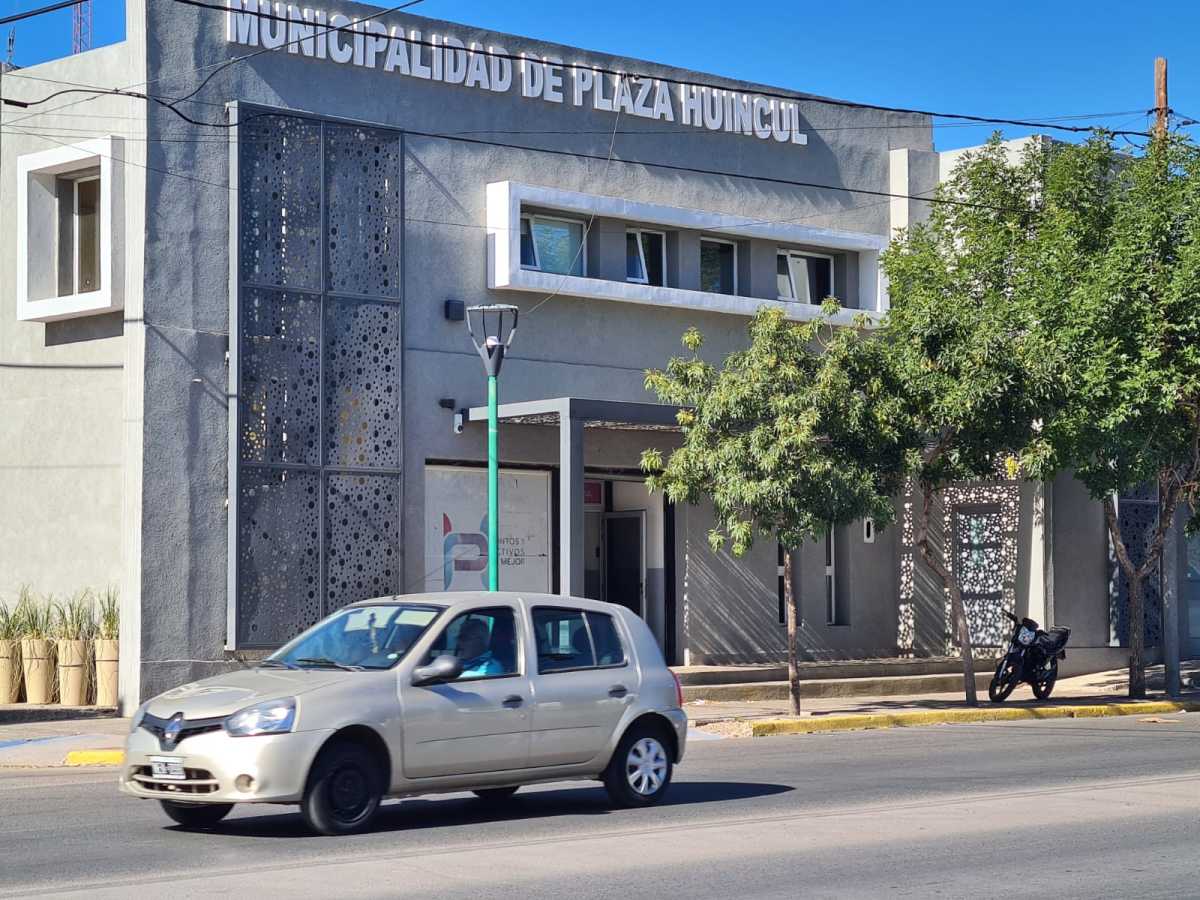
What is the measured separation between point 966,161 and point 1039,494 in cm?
565

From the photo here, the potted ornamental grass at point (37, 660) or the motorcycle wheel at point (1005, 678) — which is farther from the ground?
the potted ornamental grass at point (37, 660)

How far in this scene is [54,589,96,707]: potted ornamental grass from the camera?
2056cm

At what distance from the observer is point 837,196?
27.5 metres

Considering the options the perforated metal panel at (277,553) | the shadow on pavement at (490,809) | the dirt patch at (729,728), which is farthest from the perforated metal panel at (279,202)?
the shadow on pavement at (490,809)

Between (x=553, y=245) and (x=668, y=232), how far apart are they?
7.30 feet

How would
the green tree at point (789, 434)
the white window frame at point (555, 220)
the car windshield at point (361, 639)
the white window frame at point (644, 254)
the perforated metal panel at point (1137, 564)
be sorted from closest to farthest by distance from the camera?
the car windshield at point (361, 639)
the green tree at point (789, 434)
the white window frame at point (555, 220)
the white window frame at point (644, 254)
the perforated metal panel at point (1137, 564)

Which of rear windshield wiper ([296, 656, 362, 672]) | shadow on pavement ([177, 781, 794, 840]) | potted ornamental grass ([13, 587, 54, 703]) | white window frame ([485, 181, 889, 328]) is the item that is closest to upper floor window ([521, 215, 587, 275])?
white window frame ([485, 181, 889, 328])

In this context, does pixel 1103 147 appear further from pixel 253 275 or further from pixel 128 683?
pixel 128 683

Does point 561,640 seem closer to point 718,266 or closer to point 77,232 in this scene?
point 77,232

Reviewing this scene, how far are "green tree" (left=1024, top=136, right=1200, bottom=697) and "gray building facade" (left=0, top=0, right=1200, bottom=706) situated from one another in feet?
15.3

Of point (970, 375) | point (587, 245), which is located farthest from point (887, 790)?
point (587, 245)

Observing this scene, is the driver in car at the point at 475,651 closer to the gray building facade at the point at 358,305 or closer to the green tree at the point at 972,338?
the gray building facade at the point at 358,305

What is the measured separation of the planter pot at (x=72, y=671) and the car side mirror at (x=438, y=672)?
11.0 meters

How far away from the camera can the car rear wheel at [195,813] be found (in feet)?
35.9
